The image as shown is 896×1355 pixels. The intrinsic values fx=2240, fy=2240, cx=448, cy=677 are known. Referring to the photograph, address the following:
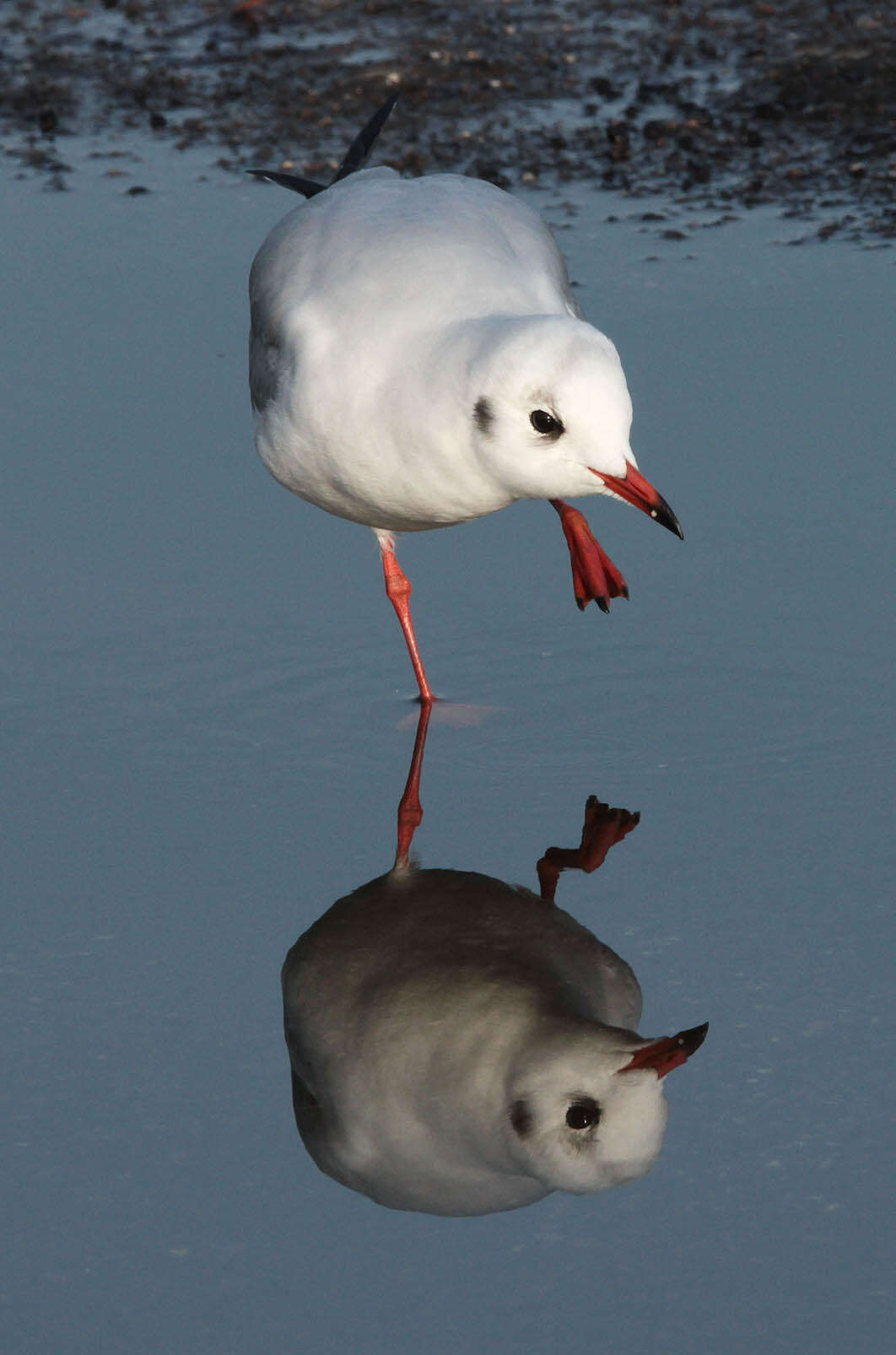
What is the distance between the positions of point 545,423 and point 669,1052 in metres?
1.34

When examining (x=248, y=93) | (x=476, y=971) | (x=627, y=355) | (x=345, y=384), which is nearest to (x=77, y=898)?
(x=476, y=971)

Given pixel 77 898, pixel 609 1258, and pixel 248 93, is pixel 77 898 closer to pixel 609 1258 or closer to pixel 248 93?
pixel 609 1258

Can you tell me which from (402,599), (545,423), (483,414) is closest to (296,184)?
(402,599)

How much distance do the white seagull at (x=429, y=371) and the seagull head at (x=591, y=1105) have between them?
116 centimetres

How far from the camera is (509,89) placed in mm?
9586

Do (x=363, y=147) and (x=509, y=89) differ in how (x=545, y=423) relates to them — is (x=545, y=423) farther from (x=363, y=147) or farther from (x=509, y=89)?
(x=509, y=89)

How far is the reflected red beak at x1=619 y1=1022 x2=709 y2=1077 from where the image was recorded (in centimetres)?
414

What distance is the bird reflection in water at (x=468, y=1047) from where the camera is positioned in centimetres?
394

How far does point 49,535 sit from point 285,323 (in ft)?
3.69

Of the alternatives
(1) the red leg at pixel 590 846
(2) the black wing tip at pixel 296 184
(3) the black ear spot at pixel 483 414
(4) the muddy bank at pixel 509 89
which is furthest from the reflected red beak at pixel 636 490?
(4) the muddy bank at pixel 509 89

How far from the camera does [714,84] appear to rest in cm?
952

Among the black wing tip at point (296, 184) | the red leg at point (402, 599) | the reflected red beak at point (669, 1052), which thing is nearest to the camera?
the reflected red beak at point (669, 1052)

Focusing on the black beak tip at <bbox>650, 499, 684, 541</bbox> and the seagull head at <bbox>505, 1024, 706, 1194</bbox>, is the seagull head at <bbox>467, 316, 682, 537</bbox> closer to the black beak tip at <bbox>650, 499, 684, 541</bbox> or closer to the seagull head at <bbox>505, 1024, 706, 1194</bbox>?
the black beak tip at <bbox>650, 499, 684, 541</bbox>

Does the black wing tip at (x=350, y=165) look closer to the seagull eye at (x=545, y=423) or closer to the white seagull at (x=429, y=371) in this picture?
the white seagull at (x=429, y=371)
